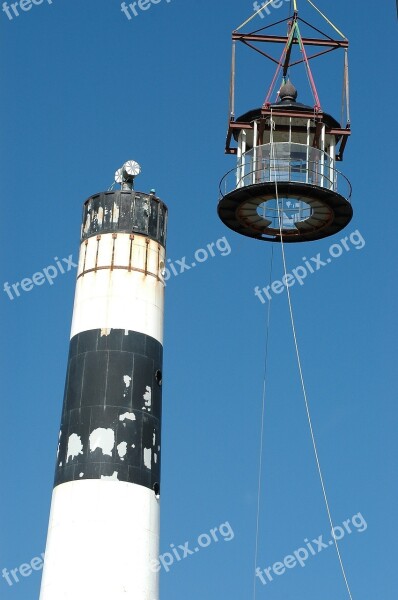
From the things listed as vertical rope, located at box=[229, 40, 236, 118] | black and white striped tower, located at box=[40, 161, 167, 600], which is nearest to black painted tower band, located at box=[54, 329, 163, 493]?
black and white striped tower, located at box=[40, 161, 167, 600]

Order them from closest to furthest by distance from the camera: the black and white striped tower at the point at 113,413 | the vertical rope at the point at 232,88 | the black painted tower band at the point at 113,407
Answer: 1. the black and white striped tower at the point at 113,413
2. the black painted tower band at the point at 113,407
3. the vertical rope at the point at 232,88

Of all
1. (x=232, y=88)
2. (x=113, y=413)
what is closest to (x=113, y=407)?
(x=113, y=413)

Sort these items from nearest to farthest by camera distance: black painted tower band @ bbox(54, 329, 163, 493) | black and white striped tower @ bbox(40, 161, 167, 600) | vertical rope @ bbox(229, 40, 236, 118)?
1. black and white striped tower @ bbox(40, 161, 167, 600)
2. black painted tower band @ bbox(54, 329, 163, 493)
3. vertical rope @ bbox(229, 40, 236, 118)

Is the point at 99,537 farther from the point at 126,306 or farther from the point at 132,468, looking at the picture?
the point at 126,306

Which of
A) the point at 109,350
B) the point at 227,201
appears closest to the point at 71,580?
the point at 109,350

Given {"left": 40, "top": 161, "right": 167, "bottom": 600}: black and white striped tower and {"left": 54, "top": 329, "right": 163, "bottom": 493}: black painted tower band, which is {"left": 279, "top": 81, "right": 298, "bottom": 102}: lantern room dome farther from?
{"left": 54, "top": 329, "right": 163, "bottom": 493}: black painted tower band

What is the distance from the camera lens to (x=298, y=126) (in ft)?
160

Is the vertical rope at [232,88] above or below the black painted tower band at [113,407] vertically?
above

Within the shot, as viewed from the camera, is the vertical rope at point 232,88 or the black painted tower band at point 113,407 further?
the vertical rope at point 232,88

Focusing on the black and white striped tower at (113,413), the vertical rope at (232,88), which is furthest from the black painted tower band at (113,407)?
the vertical rope at (232,88)

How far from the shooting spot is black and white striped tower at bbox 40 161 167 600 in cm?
4378

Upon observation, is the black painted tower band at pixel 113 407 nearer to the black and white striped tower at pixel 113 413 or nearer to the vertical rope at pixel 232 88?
the black and white striped tower at pixel 113 413

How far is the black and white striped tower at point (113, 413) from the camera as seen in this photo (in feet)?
144

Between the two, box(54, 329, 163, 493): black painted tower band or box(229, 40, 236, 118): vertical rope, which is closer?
box(54, 329, 163, 493): black painted tower band
